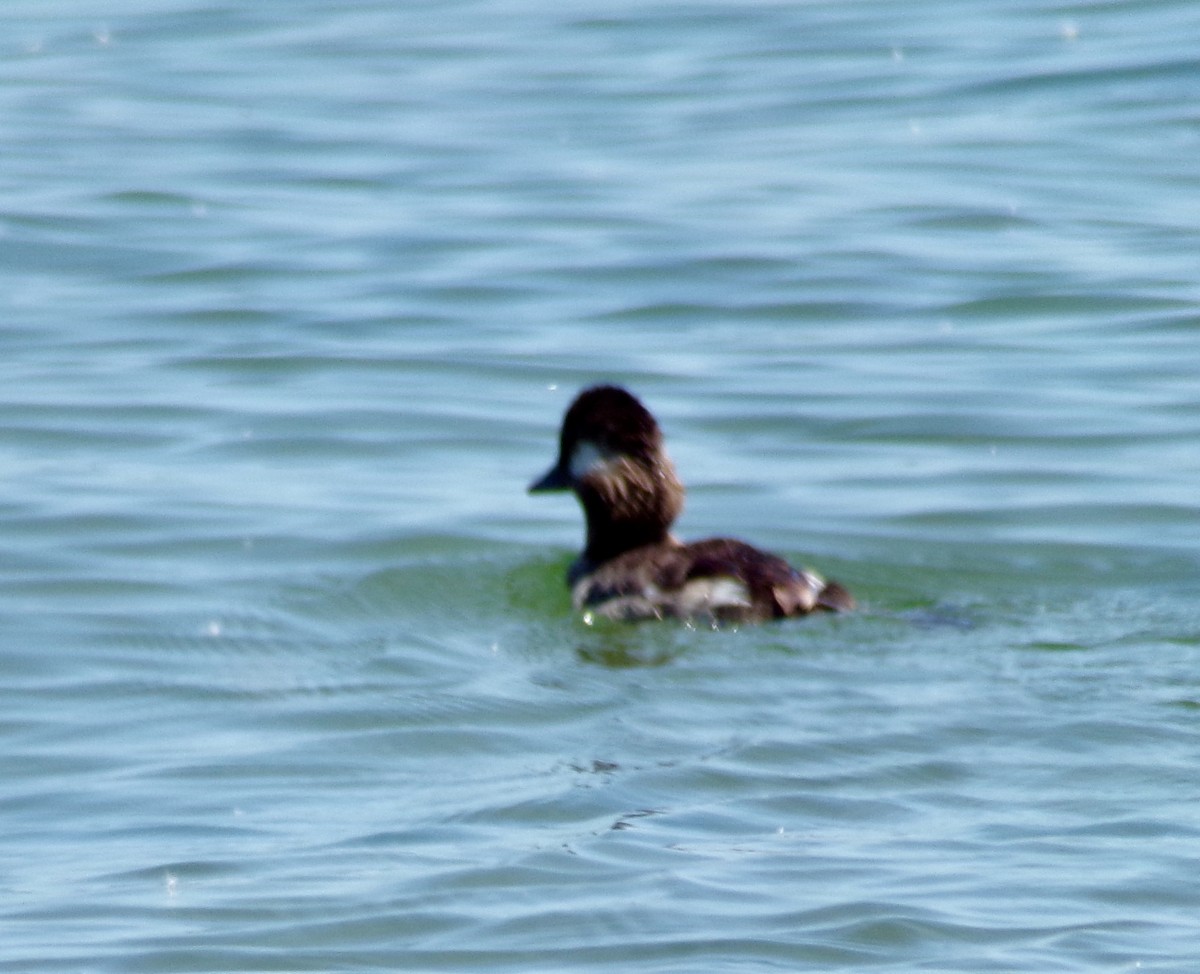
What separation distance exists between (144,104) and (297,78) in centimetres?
150

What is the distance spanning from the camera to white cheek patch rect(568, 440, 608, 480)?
9508 millimetres

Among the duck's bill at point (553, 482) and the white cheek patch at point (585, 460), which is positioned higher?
the white cheek patch at point (585, 460)

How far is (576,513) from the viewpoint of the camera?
1107 cm

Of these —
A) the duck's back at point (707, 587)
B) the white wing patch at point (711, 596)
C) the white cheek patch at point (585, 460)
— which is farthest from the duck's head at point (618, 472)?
the white wing patch at point (711, 596)

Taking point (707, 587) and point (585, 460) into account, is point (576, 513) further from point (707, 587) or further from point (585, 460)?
point (707, 587)

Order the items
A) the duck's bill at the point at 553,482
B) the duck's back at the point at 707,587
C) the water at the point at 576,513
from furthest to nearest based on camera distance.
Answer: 1. the duck's bill at the point at 553,482
2. the duck's back at the point at 707,587
3. the water at the point at 576,513

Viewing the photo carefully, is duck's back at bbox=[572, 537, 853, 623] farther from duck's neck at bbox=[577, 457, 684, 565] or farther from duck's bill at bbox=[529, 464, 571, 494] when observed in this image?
duck's bill at bbox=[529, 464, 571, 494]

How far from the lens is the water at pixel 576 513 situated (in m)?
6.26

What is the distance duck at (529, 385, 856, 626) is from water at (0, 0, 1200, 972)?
0.15 m

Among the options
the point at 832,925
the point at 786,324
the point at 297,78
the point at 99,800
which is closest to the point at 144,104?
the point at 297,78

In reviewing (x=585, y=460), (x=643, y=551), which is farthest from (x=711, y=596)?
(x=585, y=460)

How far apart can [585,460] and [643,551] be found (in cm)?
42

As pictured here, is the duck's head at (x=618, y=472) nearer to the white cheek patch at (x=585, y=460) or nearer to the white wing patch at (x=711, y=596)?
the white cheek patch at (x=585, y=460)

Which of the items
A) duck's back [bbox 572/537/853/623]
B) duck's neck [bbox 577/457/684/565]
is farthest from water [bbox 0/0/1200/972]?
duck's neck [bbox 577/457/684/565]
